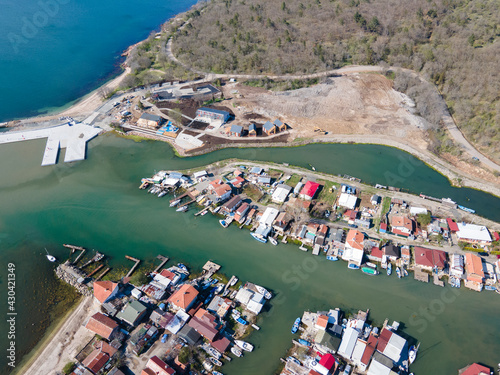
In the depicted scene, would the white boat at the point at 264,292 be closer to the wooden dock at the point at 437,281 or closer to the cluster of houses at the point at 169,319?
the cluster of houses at the point at 169,319

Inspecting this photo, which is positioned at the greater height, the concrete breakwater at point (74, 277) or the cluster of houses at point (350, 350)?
the concrete breakwater at point (74, 277)

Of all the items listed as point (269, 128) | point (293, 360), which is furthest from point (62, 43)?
point (293, 360)

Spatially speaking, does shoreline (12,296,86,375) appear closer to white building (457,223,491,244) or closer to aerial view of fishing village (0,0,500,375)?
aerial view of fishing village (0,0,500,375)

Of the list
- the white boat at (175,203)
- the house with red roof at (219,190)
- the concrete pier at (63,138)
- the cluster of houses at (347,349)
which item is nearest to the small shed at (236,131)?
the house with red roof at (219,190)

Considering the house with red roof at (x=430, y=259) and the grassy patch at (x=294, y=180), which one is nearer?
the house with red roof at (x=430, y=259)

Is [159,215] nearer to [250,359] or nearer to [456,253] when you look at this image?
[250,359]

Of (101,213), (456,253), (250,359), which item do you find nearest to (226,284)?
(250,359)
